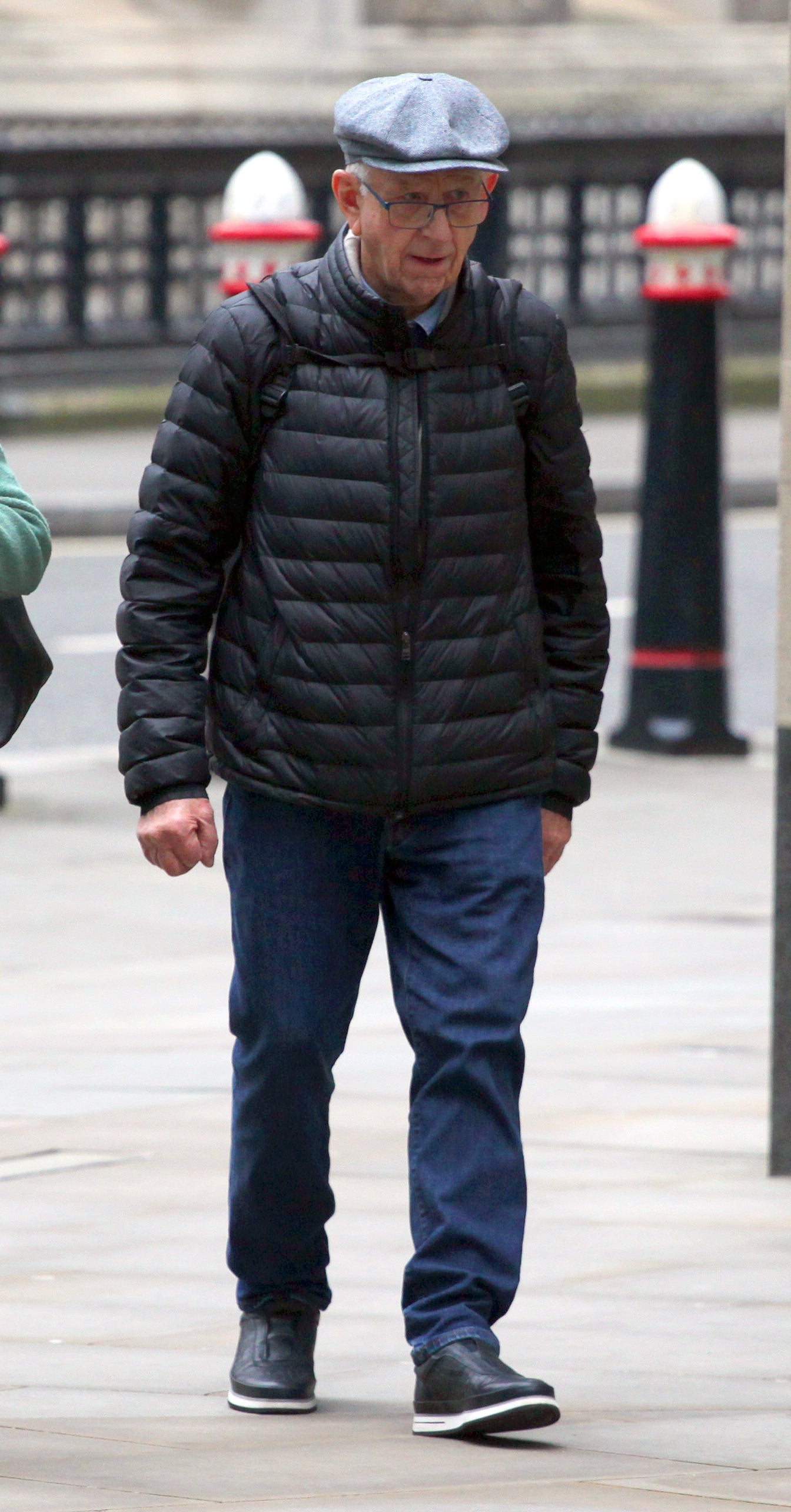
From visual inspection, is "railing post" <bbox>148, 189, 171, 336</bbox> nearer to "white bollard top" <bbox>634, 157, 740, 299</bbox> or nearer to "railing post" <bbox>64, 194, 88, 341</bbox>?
"railing post" <bbox>64, 194, 88, 341</bbox>

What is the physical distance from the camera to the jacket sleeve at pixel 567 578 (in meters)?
4.54

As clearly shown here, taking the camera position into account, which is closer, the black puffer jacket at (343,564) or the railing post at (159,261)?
the black puffer jacket at (343,564)

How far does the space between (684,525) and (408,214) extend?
786cm

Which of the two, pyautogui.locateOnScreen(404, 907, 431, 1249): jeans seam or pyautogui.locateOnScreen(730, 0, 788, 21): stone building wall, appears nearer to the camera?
pyautogui.locateOnScreen(404, 907, 431, 1249): jeans seam

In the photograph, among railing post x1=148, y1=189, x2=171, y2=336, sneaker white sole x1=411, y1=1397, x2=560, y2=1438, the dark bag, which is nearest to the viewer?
sneaker white sole x1=411, y1=1397, x2=560, y2=1438

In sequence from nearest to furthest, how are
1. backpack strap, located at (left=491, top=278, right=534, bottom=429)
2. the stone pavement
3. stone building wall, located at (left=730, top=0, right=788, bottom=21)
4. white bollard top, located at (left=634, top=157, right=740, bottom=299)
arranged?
the stone pavement < backpack strap, located at (left=491, top=278, right=534, bottom=429) < white bollard top, located at (left=634, top=157, right=740, bottom=299) < stone building wall, located at (left=730, top=0, right=788, bottom=21)

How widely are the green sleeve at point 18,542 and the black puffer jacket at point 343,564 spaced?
6.7 inches

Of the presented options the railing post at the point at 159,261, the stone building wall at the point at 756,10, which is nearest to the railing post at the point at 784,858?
the railing post at the point at 159,261

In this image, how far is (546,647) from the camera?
15.2 feet

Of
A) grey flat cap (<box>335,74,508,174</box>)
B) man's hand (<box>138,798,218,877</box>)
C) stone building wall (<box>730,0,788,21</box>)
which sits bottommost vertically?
stone building wall (<box>730,0,788,21</box>)

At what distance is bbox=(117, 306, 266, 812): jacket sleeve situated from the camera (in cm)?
440

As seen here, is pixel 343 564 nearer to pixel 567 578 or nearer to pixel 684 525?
pixel 567 578

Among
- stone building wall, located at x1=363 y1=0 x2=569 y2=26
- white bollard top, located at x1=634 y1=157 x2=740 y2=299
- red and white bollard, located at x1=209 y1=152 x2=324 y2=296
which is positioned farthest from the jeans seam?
stone building wall, located at x1=363 y1=0 x2=569 y2=26

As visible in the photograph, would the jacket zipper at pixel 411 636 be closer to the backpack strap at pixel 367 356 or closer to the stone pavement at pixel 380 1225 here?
the backpack strap at pixel 367 356
